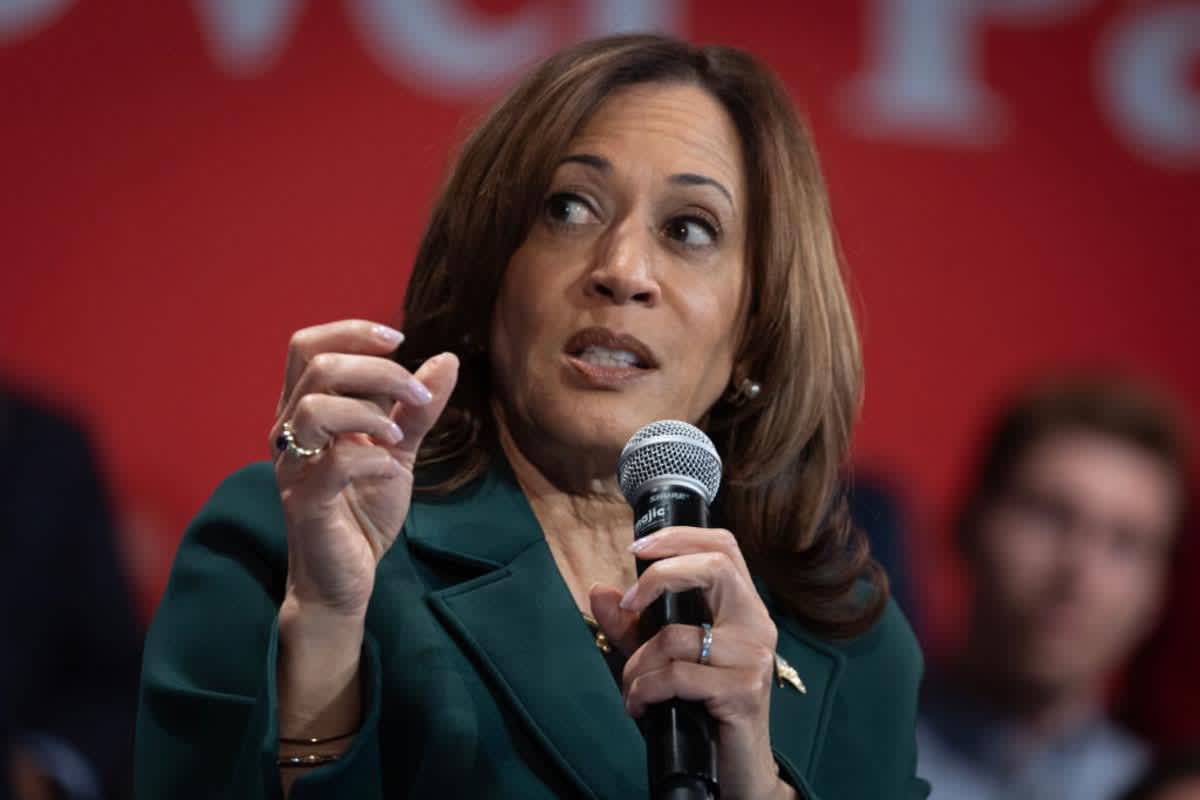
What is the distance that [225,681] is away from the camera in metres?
1.51

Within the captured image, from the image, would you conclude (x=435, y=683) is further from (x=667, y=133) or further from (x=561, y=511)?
(x=667, y=133)

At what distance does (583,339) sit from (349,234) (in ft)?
5.34

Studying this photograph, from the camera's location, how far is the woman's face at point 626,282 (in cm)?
182

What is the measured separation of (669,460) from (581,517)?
511 millimetres

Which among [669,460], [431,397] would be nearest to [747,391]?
[669,460]

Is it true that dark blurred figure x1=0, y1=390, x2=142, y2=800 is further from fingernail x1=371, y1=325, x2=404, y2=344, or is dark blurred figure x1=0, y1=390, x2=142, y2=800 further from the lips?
fingernail x1=371, y1=325, x2=404, y2=344

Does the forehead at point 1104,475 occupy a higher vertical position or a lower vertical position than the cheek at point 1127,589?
higher

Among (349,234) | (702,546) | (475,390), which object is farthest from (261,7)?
(702,546)

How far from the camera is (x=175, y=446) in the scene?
316 cm

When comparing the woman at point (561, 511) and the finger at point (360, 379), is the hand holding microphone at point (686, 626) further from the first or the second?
the finger at point (360, 379)

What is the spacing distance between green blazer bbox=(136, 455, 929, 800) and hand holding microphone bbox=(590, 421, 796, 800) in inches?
7.9

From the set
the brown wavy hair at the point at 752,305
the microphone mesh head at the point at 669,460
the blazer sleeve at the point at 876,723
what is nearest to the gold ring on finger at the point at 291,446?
the microphone mesh head at the point at 669,460

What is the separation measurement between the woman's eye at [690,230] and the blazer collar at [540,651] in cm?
35

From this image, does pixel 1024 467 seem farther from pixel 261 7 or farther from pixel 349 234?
pixel 261 7
